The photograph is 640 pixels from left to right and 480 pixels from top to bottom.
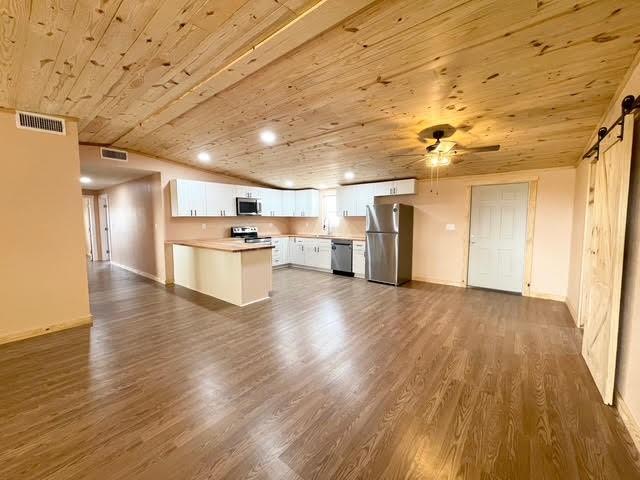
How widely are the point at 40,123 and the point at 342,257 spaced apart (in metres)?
5.37

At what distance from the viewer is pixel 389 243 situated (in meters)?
5.52

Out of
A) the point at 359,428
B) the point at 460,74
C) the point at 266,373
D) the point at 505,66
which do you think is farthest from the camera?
the point at 266,373

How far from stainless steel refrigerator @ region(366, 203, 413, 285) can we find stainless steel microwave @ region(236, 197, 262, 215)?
110 inches

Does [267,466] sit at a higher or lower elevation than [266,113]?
lower

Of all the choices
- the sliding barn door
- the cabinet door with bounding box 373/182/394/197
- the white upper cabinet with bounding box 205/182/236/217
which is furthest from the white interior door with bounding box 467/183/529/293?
the white upper cabinet with bounding box 205/182/236/217

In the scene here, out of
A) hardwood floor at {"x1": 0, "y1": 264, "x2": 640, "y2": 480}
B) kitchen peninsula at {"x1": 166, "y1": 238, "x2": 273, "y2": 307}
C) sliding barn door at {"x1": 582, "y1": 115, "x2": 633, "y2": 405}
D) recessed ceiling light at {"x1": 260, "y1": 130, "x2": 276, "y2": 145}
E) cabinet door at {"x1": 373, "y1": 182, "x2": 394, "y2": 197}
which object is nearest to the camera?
hardwood floor at {"x1": 0, "y1": 264, "x2": 640, "y2": 480}

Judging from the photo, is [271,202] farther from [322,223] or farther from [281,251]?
[322,223]

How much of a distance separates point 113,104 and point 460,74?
11.8 ft

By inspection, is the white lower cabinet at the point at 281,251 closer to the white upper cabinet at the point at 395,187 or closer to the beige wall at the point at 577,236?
the white upper cabinet at the point at 395,187

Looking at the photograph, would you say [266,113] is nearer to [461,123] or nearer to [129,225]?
[461,123]

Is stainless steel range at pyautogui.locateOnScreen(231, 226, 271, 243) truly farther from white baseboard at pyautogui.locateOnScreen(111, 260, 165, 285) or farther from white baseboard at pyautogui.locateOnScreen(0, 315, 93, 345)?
white baseboard at pyautogui.locateOnScreen(0, 315, 93, 345)

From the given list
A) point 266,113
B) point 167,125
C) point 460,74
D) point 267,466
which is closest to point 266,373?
point 267,466

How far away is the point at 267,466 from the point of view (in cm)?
149

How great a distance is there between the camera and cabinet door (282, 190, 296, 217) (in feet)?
24.7
